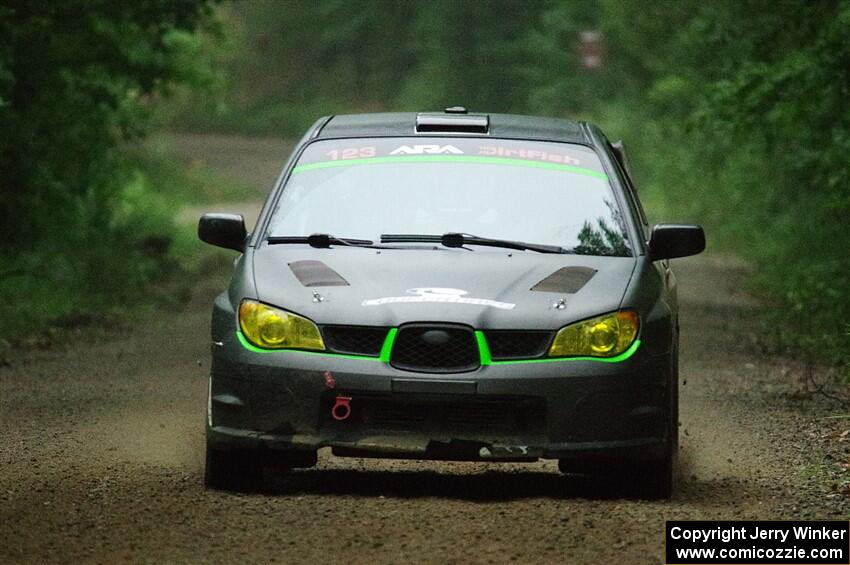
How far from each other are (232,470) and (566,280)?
65.2 inches

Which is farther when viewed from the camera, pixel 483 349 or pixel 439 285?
pixel 439 285

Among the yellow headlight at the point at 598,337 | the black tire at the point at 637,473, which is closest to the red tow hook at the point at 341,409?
the yellow headlight at the point at 598,337

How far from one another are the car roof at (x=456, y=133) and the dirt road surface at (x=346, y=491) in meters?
1.64

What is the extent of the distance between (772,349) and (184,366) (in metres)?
4.92

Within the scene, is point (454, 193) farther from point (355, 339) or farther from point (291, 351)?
point (291, 351)

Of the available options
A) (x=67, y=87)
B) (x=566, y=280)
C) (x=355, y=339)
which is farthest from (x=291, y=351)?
(x=67, y=87)

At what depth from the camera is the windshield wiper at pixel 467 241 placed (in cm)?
813

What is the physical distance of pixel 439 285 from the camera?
25.0 feet

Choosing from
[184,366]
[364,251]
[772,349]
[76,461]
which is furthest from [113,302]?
[364,251]

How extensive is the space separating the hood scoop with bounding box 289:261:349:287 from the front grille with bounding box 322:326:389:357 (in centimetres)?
27

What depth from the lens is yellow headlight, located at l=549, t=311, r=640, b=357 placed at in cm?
743

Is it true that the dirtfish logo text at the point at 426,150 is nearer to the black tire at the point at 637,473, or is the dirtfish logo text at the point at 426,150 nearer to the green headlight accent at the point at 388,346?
the green headlight accent at the point at 388,346

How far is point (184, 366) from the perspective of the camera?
44.6 ft

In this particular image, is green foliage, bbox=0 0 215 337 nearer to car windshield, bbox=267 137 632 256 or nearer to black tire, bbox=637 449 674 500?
car windshield, bbox=267 137 632 256
